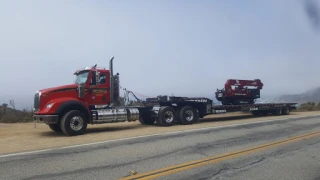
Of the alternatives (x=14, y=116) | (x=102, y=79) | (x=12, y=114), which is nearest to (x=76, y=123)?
(x=102, y=79)

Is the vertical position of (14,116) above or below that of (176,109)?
below

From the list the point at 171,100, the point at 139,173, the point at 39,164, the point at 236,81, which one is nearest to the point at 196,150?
the point at 139,173

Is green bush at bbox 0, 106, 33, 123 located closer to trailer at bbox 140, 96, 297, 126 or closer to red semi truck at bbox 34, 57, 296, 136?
red semi truck at bbox 34, 57, 296, 136

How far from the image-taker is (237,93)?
21969 millimetres

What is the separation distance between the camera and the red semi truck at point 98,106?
12.8 meters

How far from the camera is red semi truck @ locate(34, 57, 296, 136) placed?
42.1ft

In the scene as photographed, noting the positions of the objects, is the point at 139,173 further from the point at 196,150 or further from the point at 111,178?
the point at 196,150

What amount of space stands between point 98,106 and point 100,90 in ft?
2.35

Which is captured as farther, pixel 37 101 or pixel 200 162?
pixel 37 101

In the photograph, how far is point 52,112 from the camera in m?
12.6

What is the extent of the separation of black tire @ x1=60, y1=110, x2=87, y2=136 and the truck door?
4.13 feet

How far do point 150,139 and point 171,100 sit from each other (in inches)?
255

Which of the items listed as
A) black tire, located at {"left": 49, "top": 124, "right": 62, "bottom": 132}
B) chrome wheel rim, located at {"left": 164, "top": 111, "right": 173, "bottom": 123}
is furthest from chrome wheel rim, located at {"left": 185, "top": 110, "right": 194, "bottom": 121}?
black tire, located at {"left": 49, "top": 124, "right": 62, "bottom": 132}

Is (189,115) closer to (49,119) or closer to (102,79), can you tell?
(102,79)
